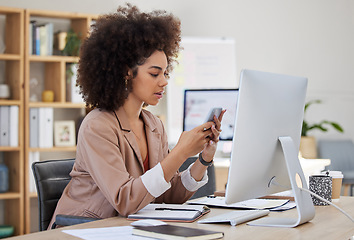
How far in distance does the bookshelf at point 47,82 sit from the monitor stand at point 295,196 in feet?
9.87

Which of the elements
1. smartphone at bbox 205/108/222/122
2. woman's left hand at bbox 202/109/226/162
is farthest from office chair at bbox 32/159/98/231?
smartphone at bbox 205/108/222/122

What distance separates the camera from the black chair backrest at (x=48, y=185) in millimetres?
2039

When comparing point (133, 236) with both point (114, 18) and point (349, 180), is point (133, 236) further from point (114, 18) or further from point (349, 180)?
point (349, 180)

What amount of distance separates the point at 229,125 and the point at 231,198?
89.7 inches

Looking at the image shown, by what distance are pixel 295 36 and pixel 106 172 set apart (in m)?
4.52

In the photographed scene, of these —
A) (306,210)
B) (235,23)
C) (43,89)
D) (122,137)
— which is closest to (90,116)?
(122,137)

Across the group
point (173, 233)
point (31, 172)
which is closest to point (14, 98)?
point (31, 172)

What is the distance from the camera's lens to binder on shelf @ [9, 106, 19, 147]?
423 cm

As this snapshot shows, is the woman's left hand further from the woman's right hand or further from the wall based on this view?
the wall

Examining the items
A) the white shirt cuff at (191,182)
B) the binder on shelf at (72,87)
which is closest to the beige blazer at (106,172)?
the white shirt cuff at (191,182)

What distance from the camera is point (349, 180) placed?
5305 millimetres

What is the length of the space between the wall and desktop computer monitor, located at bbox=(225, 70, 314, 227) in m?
3.69

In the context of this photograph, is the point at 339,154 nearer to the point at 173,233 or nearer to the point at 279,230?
the point at 279,230

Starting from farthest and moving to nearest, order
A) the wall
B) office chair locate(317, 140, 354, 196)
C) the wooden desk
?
office chair locate(317, 140, 354, 196), the wall, the wooden desk
